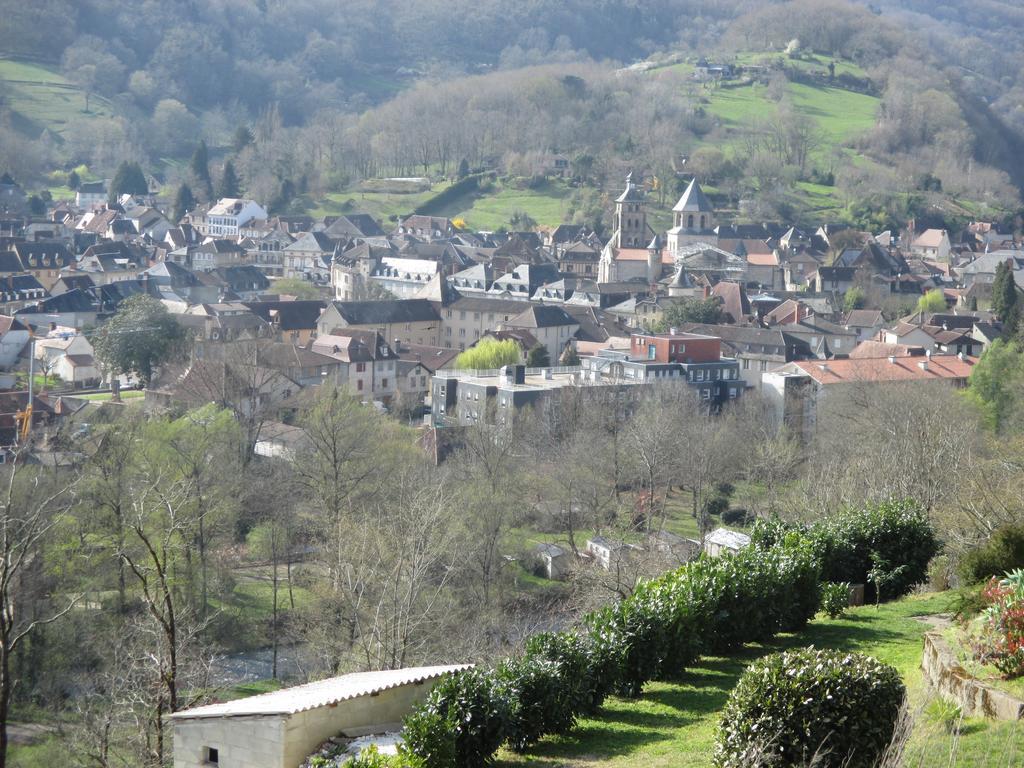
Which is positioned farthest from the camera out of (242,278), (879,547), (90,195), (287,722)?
(90,195)

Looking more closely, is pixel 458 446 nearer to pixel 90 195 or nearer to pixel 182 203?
pixel 182 203

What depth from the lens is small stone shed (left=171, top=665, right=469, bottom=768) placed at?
9891 millimetres

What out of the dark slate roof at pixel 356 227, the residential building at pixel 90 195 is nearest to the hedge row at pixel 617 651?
the dark slate roof at pixel 356 227

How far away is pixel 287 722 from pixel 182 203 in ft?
281

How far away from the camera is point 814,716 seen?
8633mm

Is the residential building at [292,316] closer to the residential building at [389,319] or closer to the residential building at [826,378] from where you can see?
the residential building at [389,319]

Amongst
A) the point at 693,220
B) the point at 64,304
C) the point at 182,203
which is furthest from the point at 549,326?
the point at 182,203

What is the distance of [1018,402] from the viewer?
123ft

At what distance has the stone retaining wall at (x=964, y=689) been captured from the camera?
29.5 ft

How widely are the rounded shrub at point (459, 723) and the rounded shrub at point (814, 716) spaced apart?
6.62 ft

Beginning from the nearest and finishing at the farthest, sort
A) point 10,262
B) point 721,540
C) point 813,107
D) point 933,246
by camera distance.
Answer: point 721,540, point 10,262, point 933,246, point 813,107

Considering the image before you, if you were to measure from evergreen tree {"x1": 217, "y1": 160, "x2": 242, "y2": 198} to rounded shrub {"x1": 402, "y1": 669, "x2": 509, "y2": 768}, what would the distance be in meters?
87.9

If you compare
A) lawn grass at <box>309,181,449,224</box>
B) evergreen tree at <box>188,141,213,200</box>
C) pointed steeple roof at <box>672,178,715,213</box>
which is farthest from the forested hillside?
pointed steeple roof at <box>672,178,715,213</box>

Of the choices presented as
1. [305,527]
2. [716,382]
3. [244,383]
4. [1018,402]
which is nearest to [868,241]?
[716,382]
